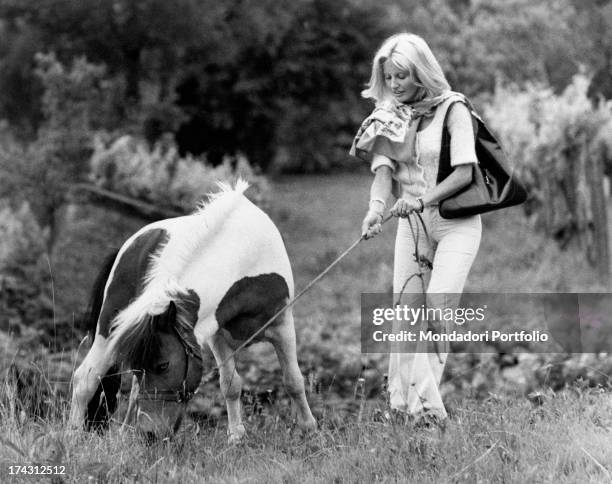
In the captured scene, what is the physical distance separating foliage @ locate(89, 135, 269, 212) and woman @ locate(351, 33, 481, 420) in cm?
569

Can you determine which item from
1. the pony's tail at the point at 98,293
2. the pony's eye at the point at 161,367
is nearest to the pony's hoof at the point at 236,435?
the pony's eye at the point at 161,367

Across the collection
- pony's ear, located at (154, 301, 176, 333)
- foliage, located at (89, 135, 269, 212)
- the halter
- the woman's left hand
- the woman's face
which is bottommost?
the halter

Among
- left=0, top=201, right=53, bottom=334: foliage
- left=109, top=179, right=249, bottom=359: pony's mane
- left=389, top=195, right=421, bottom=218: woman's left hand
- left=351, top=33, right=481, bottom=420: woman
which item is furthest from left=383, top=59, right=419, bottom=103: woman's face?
left=0, top=201, right=53, bottom=334: foliage

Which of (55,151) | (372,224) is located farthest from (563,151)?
(372,224)

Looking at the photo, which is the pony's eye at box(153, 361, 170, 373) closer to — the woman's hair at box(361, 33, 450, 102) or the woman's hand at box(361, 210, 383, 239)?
the woman's hand at box(361, 210, 383, 239)

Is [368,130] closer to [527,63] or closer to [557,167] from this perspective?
[557,167]

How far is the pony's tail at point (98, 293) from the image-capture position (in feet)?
14.9

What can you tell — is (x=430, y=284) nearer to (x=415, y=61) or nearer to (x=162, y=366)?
(x=415, y=61)

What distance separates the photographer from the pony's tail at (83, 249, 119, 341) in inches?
179

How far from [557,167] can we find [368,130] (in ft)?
21.6

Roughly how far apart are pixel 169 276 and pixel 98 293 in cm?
→ 72

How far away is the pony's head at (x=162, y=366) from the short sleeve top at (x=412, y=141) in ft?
3.81

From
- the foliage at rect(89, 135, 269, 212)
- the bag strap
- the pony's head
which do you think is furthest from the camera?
the foliage at rect(89, 135, 269, 212)

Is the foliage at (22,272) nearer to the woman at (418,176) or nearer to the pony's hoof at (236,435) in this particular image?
the pony's hoof at (236,435)
